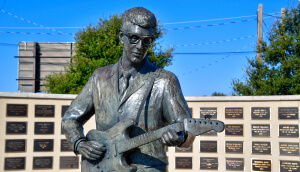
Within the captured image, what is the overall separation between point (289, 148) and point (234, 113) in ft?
5.59

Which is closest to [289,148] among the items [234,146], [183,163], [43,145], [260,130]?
[260,130]

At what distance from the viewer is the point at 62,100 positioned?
31.5ft

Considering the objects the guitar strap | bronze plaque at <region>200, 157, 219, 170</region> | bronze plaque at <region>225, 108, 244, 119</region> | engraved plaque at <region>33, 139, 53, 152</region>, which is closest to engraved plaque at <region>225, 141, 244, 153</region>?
bronze plaque at <region>200, 157, 219, 170</region>

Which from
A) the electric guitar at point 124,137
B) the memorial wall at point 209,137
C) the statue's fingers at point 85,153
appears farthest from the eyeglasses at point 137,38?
the memorial wall at point 209,137

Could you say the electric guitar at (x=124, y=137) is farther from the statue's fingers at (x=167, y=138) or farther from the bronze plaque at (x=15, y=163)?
the bronze plaque at (x=15, y=163)

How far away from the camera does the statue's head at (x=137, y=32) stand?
10.2 feet

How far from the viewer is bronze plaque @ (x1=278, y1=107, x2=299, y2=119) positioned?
9.12 meters

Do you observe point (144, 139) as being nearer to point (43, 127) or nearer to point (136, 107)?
point (136, 107)

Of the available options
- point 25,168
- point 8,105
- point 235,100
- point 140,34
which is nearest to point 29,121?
point 8,105

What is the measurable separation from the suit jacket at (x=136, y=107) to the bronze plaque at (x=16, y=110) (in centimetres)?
653

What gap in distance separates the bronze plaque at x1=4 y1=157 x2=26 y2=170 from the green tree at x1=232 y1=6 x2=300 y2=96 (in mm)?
8779

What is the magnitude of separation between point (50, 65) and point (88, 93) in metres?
23.0

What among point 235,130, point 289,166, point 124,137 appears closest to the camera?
point 124,137

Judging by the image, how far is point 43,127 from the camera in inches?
373
